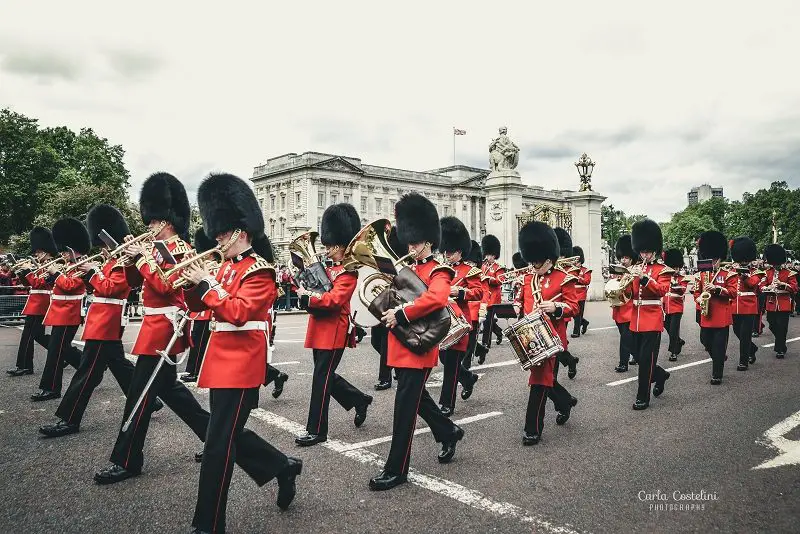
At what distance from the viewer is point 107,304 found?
6.23m

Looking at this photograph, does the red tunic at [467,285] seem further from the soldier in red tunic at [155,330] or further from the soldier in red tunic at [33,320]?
the soldier in red tunic at [33,320]

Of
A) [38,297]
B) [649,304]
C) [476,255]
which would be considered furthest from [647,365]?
[38,297]

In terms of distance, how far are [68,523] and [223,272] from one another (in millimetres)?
1911

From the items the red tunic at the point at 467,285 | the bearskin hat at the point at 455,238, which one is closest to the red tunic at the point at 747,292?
the red tunic at the point at 467,285

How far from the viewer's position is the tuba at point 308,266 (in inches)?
241

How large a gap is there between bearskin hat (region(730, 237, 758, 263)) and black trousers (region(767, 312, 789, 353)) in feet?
3.81

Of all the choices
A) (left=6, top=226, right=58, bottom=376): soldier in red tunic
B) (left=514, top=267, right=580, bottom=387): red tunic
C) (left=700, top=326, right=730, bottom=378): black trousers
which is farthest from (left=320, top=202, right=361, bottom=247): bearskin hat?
(left=700, top=326, right=730, bottom=378): black trousers

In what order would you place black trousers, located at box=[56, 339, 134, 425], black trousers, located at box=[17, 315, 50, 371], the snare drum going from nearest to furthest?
the snare drum
black trousers, located at box=[56, 339, 134, 425]
black trousers, located at box=[17, 315, 50, 371]

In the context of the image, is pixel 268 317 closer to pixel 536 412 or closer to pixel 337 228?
pixel 337 228

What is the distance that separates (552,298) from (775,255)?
9.89 metres

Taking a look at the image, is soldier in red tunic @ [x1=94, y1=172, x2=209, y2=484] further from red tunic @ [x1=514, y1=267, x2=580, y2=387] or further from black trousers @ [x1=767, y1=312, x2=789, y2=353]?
black trousers @ [x1=767, y1=312, x2=789, y2=353]

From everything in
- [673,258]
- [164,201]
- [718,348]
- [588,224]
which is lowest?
[718,348]

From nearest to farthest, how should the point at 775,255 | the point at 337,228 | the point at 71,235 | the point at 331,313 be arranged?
the point at 331,313 → the point at 337,228 → the point at 71,235 → the point at 775,255

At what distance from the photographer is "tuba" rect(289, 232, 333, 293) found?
20.1ft
